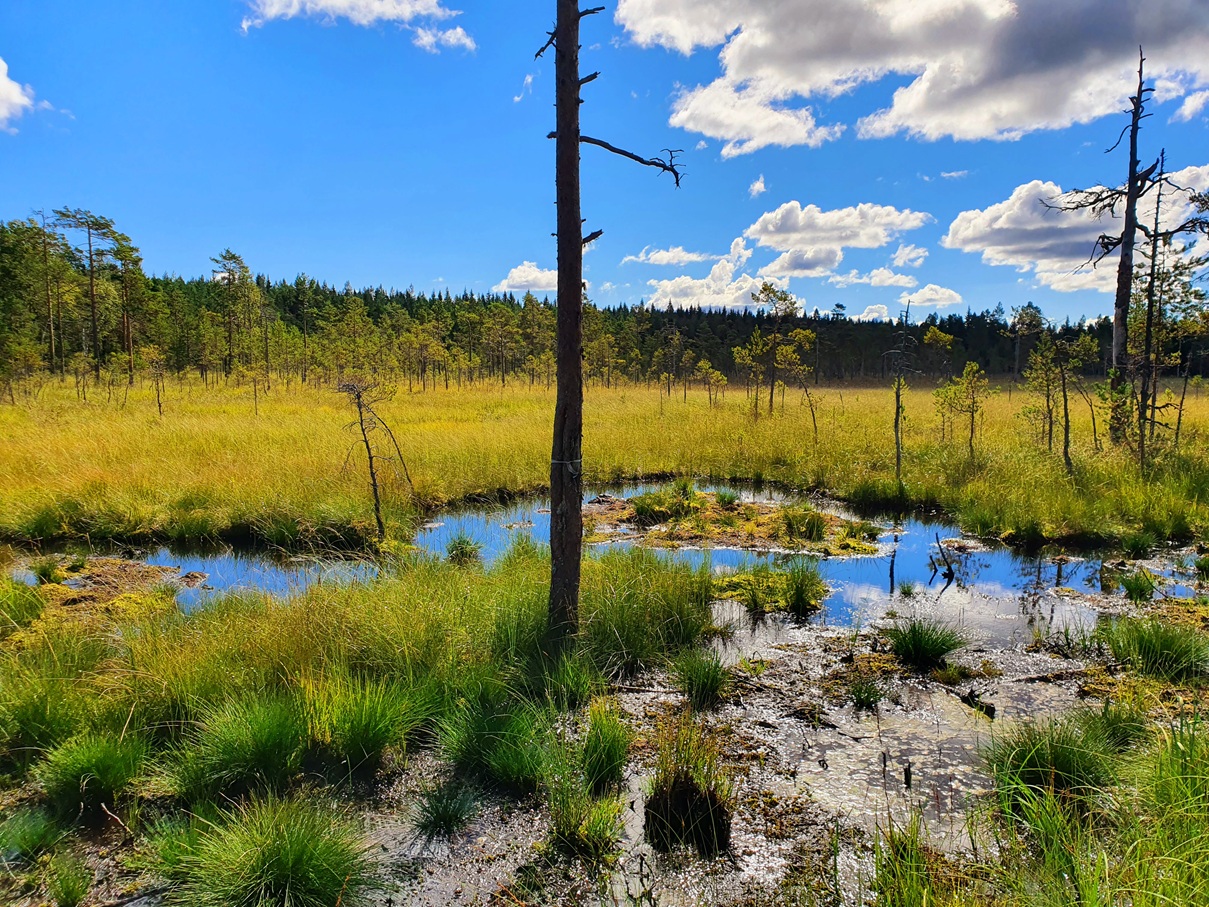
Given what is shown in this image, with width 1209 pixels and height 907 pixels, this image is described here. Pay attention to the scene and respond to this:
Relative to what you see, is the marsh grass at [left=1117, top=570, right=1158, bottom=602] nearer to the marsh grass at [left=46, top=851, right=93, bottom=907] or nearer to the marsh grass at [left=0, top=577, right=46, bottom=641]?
the marsh grass at [left=46, top=851, right=93, bottom=907]

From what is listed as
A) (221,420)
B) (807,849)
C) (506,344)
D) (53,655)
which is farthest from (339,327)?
(807,849)

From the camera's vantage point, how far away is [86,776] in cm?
324

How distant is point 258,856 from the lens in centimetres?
258

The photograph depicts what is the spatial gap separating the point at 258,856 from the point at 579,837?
4.90 ft

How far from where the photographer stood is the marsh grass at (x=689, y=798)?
119 inches

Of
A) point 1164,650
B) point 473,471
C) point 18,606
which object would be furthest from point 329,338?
point 1164,650

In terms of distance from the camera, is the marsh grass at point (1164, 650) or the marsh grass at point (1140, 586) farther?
the marsh grass at point (1140, 586)

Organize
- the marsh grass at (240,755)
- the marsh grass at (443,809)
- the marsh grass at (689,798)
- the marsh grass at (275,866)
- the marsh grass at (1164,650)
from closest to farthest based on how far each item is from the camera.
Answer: the marsh grass at (275,866) → the marsh grass at (689,798) → the marsh grass at (443,809) → the marsh grass at (240,755) → the marsh grass at (1164,650)

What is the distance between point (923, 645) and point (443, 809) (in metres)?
4.17

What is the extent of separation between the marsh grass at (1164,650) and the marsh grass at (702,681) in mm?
3353

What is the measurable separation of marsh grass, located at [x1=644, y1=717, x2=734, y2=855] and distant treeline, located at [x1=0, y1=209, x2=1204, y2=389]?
7.22m

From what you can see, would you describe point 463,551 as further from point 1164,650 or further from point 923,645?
point 1164,650

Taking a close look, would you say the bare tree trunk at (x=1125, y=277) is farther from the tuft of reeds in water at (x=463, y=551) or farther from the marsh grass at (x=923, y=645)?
the tuft of reeds in water at (x=463, y=551)

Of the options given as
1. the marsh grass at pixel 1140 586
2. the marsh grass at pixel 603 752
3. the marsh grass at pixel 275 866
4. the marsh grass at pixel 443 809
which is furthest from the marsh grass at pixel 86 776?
the marsh grass at pixel 1140 586
